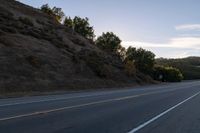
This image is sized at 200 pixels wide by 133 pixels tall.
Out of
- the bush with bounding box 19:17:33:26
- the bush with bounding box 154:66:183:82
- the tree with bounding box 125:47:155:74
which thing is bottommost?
the bush with bounding box 154:66:183:82

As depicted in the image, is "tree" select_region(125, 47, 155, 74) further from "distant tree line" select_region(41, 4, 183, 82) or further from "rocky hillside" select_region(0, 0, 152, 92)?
"rocky hillside" select_region(0, 0, 152, 92)

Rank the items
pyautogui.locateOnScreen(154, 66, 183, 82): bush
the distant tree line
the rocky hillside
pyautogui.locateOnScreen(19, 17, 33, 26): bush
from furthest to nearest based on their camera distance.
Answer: pyautogui.locateOnScreen(154, 66, 183, 82): bush < the distant tree line < pyautogui.locateOnScreen(19, 17, 33, 26): bush < the rocky hillside

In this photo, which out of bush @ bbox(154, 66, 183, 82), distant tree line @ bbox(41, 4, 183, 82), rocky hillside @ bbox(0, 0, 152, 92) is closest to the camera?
rocky hillside @ bbox(0, 0, 152, 92)

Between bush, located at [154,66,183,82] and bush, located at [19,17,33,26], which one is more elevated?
bush, located at [19,17,33,26]

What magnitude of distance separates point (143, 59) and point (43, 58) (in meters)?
60.6

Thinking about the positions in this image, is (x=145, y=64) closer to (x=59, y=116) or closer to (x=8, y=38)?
(x=8, y=38)

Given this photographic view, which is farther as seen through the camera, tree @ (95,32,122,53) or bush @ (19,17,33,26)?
tree @ (95,32,122,53)

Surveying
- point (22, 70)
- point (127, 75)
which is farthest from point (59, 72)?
point (127, 75)

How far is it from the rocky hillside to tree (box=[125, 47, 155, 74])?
83.7 feet

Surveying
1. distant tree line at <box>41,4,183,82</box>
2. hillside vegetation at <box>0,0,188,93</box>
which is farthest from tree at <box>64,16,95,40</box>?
hillside vegetation at <box>0,0,188,93</box>

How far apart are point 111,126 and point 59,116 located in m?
2.96

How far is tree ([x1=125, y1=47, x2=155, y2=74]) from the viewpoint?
11244 centimetres

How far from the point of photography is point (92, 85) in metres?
55.3

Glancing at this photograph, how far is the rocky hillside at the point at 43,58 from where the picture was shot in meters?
44.7
